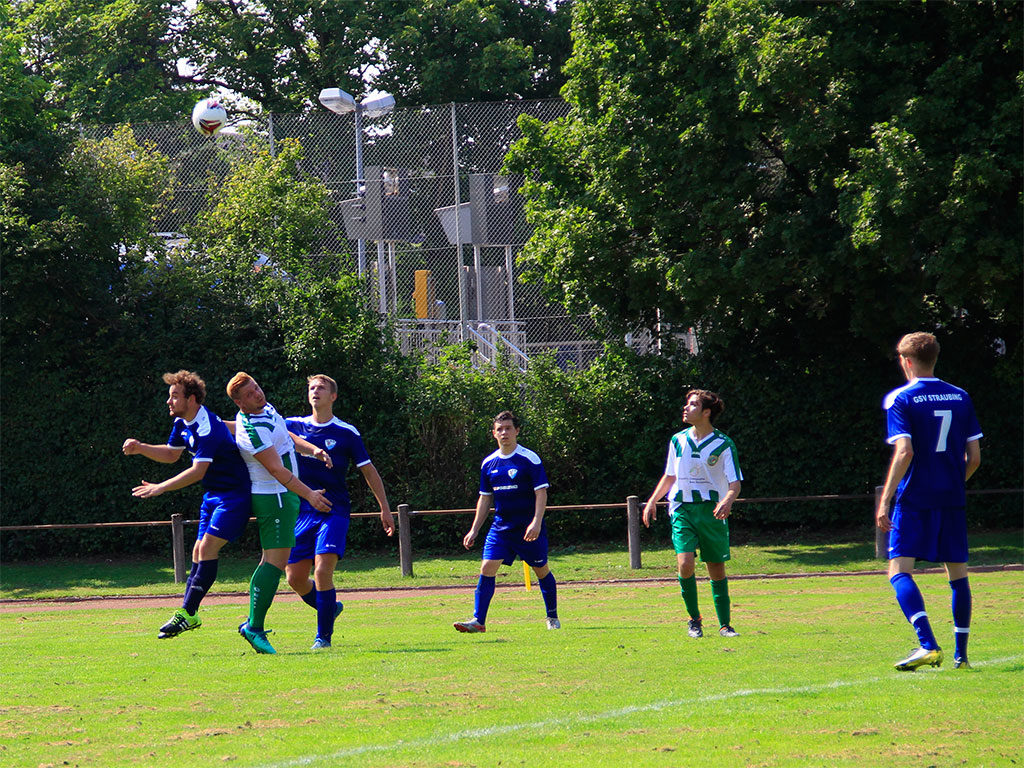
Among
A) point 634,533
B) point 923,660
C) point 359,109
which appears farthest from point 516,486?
point 359,109

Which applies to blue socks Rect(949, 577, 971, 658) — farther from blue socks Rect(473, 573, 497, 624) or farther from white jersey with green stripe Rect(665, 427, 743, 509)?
blue socks Rect(473, 573, 497, 624)

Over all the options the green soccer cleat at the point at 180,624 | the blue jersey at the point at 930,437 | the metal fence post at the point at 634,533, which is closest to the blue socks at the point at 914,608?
the blue jersey at the point at 930,437

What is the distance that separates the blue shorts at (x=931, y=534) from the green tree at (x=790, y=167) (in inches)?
372

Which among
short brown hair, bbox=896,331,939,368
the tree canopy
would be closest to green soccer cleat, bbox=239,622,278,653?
short brown hair, bbox=896,331,939,368

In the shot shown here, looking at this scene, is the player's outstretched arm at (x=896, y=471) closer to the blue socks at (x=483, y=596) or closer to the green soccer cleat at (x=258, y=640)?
the blue socks at (x=483, y=596)

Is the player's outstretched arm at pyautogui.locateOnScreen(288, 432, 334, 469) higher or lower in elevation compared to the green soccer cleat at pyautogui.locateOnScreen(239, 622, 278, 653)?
higher

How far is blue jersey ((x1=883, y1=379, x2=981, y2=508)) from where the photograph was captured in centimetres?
749

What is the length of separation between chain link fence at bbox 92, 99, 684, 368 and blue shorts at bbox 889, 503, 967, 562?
1631 centimetres

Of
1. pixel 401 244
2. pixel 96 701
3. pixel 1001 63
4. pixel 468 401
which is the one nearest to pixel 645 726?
pixel 96 701

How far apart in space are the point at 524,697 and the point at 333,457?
3.41m

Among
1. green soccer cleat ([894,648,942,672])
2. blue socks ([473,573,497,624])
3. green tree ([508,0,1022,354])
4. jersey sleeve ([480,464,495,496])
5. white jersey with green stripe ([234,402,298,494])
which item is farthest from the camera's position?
green tree ([508,0,1022,354])

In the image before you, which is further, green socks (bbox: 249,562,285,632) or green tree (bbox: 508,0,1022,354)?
green tree (bbox: 508,0,1022,354)

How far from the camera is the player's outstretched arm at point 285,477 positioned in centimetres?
855

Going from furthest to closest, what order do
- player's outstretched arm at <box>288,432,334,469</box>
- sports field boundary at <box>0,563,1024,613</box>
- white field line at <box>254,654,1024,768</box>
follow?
sports field boundary at <box>0,563,1024,613</box>, player's outstretched arm at <box>288,432,334,469</box>, white field line at <box>254,654,1024,768</box>
